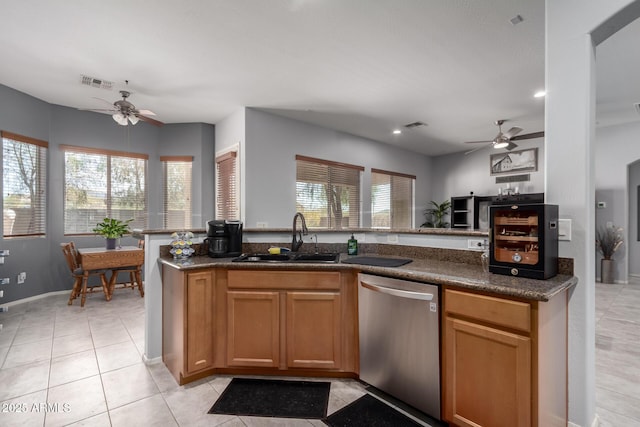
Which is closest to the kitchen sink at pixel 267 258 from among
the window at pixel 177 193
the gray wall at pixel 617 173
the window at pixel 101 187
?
the window at pixel 177 193

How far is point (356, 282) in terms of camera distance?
7.16 ft

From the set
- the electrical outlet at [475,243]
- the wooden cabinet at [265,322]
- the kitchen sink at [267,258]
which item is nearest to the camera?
the electrical outlet at [475,243]

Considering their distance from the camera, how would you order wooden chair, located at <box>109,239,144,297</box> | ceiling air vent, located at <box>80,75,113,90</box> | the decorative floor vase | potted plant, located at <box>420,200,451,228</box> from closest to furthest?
ceiling air vent, located at <box>80,75,113,90</box>
wooden chair, located at <box>109,239,144,297</box>
the decorative floor vase
potted plant, located at <box>420,200,451,228</box>

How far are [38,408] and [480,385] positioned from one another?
2.73 m

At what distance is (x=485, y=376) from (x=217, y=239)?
7.09 ft

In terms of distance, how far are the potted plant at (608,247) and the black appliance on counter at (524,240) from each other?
5356 millimetres

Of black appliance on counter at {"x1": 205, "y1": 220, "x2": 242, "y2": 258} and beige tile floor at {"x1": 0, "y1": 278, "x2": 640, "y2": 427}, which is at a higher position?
black appliance on counter at {"x1": 205, "y1": 220, "x2": 242, "y2": 258}

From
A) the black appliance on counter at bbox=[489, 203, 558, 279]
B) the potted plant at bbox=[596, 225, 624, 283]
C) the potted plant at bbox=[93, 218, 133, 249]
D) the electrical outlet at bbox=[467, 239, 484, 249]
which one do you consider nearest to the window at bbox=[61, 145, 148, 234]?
the potted plant at bbox=[93, 218, 133, 249]

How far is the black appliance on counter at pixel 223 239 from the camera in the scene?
2.62m

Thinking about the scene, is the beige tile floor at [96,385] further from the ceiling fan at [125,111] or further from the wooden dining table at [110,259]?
the ceiling fan at [125,111]

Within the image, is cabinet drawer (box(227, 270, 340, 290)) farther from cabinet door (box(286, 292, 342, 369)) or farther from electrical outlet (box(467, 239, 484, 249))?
electrical outlet (box(467, 239, 484, 249))

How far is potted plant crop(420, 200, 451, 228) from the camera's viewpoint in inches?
293

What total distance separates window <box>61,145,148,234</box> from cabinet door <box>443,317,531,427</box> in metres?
5.23

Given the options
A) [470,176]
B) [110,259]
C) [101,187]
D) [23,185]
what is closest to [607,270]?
[470,176]
